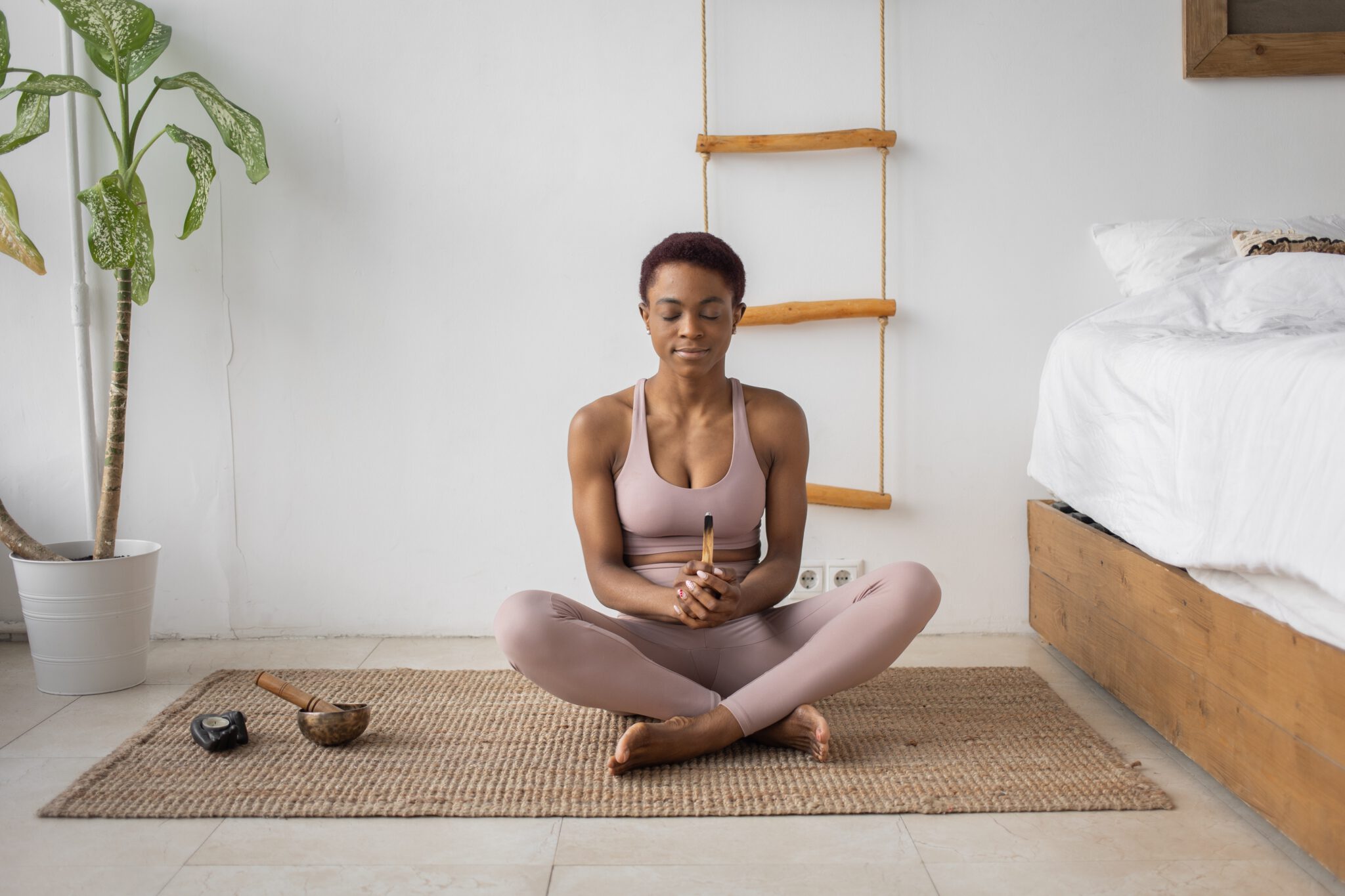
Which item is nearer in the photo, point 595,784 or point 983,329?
point 595,784

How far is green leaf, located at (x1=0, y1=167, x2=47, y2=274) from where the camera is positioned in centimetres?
223

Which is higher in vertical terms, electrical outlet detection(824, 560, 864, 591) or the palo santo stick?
electrical outlet detection(824, 560, 864, 591)

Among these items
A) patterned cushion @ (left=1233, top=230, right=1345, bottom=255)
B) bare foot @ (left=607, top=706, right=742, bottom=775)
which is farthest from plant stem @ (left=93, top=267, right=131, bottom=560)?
patterned cushion @ (left=1233, top=230, right=1345, bottom=255)

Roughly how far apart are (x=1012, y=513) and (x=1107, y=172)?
0.83 metres

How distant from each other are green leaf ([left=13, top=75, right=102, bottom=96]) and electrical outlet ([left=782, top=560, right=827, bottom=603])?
6.08ft

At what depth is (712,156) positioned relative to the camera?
2605 millimetres

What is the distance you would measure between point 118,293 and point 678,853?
5.44 feet

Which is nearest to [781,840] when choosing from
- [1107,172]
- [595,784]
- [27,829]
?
[595,784]

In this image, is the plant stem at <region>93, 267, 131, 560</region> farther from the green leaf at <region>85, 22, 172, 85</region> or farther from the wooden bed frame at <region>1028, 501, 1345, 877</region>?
the wooden bed frame at <region>1028, 501, 1345, 877</region>

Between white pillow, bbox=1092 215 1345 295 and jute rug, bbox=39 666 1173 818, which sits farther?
white pillow, bbox=1092 215 1345 295

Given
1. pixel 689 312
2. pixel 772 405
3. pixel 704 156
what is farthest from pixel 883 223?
pixel 689 312

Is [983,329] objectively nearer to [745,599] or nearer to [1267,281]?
[1267,281]

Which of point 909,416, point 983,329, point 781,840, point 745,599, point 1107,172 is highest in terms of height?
point 1107,172

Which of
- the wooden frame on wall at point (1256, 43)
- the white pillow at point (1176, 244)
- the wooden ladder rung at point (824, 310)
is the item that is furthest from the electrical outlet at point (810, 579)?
the wooden frame on wall at point (1256, 43)
